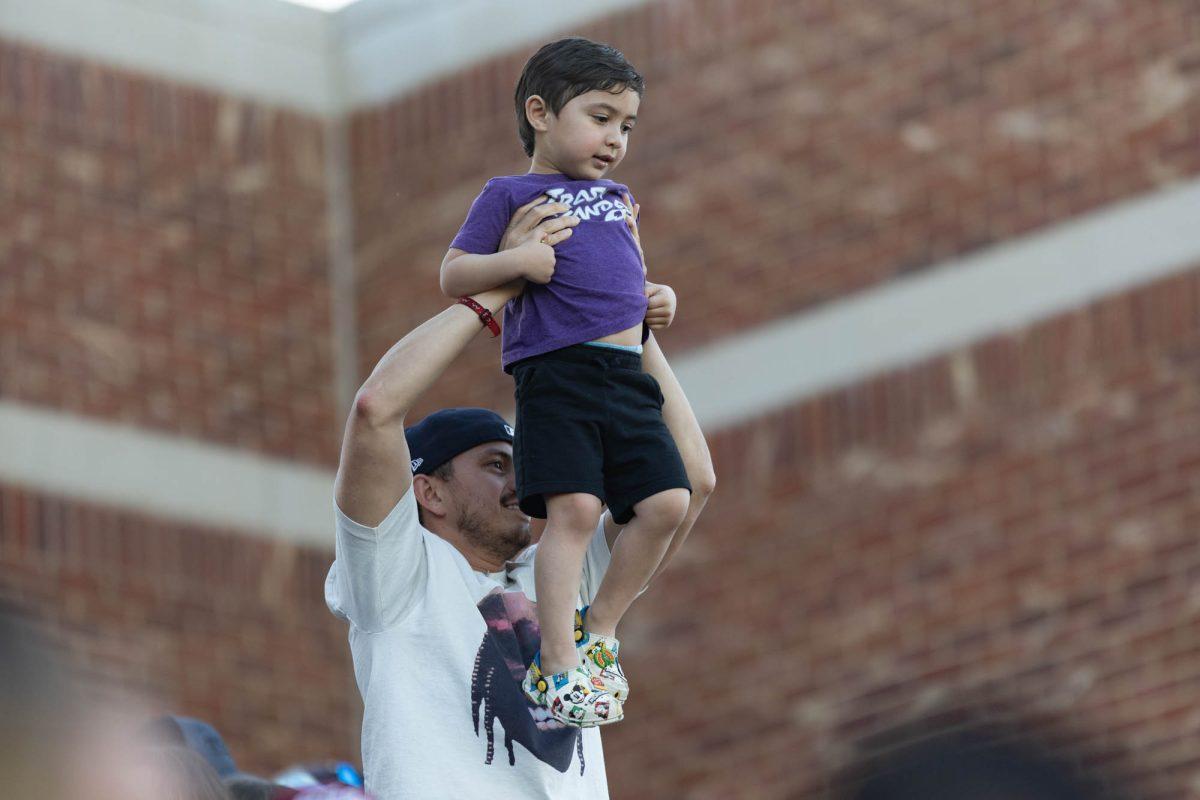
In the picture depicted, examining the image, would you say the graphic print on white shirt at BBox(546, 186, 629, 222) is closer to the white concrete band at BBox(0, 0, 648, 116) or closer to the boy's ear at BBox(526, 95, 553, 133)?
the boy's ear at BBox(526, 95, 553, 133)

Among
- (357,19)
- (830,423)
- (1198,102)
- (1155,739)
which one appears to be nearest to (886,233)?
(830,423)

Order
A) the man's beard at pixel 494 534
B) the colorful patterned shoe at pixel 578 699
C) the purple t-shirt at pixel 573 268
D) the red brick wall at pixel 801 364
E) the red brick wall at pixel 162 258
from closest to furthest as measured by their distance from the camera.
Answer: the colorful patterned shoe at pixel 578 699 → the purple t-shirt at pixel 573 268 → the man's beard at pixel 494 534 → the red brick wall at pixel 801 364 → the red brick wall at pixel 162 258

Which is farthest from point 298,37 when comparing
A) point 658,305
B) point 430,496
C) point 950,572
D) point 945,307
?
point 658,305

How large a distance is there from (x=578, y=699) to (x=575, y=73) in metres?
1.17

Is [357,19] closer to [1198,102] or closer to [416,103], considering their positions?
[416,103]

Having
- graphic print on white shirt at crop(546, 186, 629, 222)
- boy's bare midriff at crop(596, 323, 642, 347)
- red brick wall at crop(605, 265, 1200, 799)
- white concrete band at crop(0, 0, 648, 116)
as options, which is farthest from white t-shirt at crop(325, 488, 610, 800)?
white concrete band at crop(0, 0, 648, 116)

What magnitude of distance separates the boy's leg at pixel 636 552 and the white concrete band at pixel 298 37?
4.88m

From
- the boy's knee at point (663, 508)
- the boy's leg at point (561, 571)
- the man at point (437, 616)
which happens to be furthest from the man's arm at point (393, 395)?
the boy's knee at point (663, 508)

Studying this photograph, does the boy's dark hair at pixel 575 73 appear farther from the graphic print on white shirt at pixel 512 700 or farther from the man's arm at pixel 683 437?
the graphic print on white shirt at pixel 512 700

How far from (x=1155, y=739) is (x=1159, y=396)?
1178 millimetres

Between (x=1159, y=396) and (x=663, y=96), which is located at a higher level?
(x=663, y=96)

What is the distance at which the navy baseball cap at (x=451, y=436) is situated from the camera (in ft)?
15.5

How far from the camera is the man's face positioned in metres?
4.58

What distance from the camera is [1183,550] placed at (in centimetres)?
706
